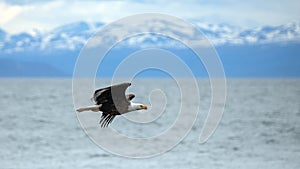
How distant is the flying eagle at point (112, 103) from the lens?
9109 millimetres

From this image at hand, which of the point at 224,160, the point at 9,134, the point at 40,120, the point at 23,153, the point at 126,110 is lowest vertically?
the point at 126,110

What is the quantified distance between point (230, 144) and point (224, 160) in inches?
303

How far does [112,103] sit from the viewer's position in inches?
374

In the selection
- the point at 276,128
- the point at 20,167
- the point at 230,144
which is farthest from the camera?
the point at 276,128

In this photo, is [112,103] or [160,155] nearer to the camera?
[112,103]

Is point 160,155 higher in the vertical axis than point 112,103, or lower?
higher

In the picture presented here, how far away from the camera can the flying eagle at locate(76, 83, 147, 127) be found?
911cm

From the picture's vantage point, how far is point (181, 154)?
40250mm

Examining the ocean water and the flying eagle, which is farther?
the ocean water

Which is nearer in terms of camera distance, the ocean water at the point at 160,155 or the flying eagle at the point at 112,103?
the flying eagle at the point at 112,103

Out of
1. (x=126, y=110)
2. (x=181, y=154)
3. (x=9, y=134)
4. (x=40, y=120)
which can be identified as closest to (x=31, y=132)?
(x=9, y=134)

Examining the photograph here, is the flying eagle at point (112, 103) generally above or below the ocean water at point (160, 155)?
below

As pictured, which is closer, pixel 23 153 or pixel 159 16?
pixel 159 16

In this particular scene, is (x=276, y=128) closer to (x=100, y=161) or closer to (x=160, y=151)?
(x=160, y=151)
